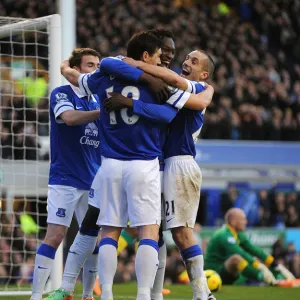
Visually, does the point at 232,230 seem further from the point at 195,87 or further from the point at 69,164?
the point at 195,87

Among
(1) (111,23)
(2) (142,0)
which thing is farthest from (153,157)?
(2) (142,0)

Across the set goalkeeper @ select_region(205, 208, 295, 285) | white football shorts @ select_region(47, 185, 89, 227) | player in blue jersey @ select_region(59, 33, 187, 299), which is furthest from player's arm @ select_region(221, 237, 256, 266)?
player in blue jersey @ select_region(59, 33, 187, 299)

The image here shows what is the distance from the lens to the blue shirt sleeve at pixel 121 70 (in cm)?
646

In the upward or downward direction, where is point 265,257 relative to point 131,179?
downward

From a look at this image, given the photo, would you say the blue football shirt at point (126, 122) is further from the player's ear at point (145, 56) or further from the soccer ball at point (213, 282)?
the soccer ball at point (213, 282)

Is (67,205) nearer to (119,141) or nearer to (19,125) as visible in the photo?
(119,141)

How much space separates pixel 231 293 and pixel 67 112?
3.62 metres

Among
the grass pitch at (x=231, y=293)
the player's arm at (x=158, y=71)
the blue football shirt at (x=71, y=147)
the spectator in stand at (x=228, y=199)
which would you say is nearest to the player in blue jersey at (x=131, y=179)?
the player's arm at (x=158, y=71)

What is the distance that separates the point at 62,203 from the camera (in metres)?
7.55

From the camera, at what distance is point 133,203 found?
6438mm

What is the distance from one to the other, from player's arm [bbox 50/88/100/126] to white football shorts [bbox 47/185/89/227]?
1.95 ft

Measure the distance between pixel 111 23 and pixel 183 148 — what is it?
1799cm

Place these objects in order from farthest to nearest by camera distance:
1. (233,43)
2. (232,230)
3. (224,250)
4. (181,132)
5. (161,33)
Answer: (233,43), (232,230), (224,250), (181,132), (161,33)

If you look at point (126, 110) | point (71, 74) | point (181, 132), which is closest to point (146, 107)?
point (126, 110)
